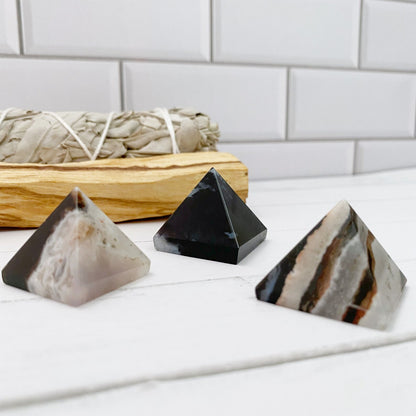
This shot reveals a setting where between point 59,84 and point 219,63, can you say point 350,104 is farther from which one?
point 59,84

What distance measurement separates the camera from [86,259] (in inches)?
13.6

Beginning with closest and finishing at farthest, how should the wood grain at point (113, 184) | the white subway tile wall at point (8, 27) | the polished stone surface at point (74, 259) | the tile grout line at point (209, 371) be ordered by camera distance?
the tile grout line at point (209, 371), the polished stone surface at point (74, 259), the wood grain at point (113, 184), the white subway tile wall at point (8, 27)

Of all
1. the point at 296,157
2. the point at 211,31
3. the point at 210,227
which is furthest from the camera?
the point at 296,157

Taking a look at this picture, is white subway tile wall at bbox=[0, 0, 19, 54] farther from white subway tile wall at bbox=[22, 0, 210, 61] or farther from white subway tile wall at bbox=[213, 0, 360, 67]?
white subway tile wall at bbox=[213, 0, 360, 67]

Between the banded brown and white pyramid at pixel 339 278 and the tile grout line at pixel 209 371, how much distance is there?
2 centimetres

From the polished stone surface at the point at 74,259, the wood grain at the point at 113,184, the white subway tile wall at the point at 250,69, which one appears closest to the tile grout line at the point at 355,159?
the white subway tile wall at the point at 250,69

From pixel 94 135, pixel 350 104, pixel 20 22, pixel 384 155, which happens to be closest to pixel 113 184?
pixel 94 135

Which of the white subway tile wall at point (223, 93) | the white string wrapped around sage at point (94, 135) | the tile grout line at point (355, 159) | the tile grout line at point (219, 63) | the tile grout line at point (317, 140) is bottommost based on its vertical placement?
the tile grout line at point (355, 159)

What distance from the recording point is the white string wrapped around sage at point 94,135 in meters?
0.64

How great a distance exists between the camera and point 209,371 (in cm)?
25

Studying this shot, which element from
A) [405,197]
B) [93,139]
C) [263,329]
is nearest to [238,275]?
[263,329]

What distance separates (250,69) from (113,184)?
0.57 metres

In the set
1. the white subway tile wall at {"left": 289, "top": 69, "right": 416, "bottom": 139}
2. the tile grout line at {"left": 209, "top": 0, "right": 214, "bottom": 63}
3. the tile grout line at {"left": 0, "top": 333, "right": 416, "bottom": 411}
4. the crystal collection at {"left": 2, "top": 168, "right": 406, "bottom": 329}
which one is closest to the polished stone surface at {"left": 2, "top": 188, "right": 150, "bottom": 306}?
the crystal collection at {"left": 2, "top": 168, "right": 406, "bottom": 329}

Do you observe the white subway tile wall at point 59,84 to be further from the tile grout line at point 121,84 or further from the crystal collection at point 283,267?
the crystal collection at point 283,267
